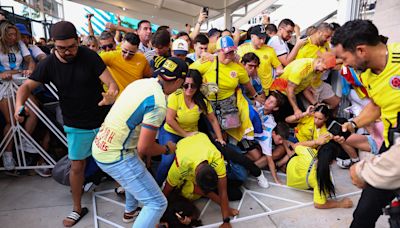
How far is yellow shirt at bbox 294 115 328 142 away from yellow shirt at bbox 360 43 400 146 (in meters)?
1.89

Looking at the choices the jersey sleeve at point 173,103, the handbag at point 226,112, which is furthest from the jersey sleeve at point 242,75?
the jersey sleeve at point 173,103

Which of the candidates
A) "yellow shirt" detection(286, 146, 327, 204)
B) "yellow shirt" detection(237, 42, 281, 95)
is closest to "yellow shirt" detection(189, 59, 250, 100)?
"yellow shirt" detection(237, 42, 281, 95)

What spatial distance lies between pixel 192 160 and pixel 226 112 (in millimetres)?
1116

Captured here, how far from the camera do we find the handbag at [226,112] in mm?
3555

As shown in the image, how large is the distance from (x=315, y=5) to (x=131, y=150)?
1136 cm

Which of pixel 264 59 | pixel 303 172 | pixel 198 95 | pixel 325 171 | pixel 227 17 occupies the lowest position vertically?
pixel 303 172

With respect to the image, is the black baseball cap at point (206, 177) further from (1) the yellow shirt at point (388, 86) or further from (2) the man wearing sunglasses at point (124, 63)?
(2) the man wearing sunglasses at point (124, 63)

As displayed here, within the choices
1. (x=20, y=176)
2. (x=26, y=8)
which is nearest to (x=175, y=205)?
(x=20, y=176)

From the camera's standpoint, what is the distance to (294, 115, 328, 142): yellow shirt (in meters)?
3.86

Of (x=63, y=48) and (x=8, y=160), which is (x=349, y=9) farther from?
(x=8, y=160)

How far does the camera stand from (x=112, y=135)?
2.00 meters

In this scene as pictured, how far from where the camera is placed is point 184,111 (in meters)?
3.18

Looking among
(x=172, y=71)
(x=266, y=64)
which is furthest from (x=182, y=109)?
(x=266, y=64)

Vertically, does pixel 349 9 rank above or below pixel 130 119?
above
